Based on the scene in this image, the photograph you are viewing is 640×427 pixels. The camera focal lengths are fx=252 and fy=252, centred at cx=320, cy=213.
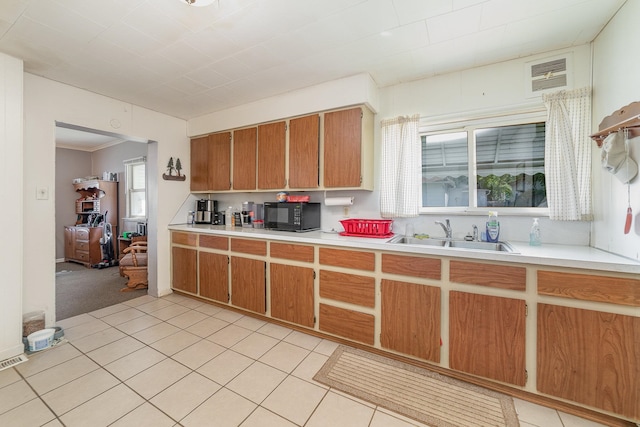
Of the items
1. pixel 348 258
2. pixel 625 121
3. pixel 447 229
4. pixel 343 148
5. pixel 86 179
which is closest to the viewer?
pixel 625 121

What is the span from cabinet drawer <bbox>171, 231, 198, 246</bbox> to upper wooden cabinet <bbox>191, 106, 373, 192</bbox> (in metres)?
0.72

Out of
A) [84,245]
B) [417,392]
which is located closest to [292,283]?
[417,392]

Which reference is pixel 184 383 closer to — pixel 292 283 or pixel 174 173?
pixel 292 283

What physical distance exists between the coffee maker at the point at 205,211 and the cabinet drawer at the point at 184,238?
1.31 ft

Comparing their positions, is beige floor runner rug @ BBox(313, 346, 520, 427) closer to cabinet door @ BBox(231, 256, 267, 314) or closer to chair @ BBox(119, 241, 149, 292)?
cabinet door @ BBox(231, 256, 267, 314)

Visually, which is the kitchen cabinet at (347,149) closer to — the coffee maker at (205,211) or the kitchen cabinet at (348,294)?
the kitchen cabinet at (348,294)

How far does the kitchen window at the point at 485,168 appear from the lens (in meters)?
2.27

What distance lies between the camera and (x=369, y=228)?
8.37 ft

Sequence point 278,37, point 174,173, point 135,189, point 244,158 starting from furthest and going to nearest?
point 135,189 → point 174,173 → point 244,158 → point 278,37

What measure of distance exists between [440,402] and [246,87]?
3.34m

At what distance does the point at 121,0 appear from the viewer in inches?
63.5

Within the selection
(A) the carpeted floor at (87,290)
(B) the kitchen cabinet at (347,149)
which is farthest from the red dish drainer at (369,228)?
(A) the carpeted floor at (87,290)

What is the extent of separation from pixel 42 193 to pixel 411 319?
3.64m

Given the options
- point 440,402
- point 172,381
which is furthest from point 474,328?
point 172,381
